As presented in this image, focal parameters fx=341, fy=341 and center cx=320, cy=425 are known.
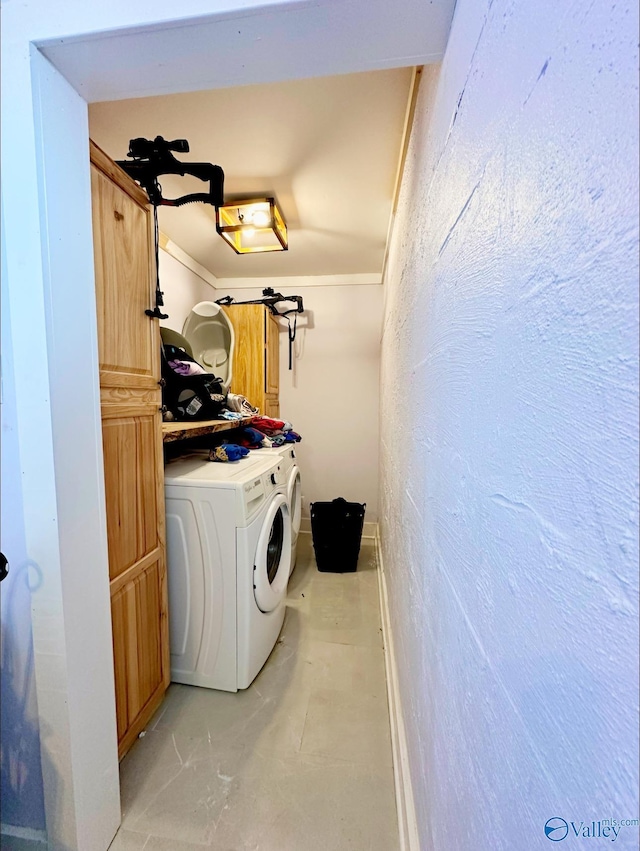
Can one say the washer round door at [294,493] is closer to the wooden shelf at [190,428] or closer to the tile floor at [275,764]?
the wooden shelf at [190,428]

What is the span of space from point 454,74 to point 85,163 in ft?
2.59

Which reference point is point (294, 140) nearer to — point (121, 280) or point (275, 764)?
point (121, 280)

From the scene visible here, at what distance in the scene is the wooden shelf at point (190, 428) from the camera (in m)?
1.27

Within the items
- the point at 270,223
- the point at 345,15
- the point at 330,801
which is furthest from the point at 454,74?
the point at 330,801

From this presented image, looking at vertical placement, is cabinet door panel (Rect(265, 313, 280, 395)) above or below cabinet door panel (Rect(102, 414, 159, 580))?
above

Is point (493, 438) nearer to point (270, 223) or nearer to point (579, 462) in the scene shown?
point (579, 462)

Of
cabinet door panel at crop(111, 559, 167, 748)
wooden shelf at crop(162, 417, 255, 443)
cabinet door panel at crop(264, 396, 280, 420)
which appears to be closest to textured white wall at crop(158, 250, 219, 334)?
cabinet door panel at crop(264, 396, 280, 420)

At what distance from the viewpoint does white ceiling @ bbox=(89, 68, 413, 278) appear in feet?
3.69

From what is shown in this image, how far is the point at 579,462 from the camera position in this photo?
0.78 feet

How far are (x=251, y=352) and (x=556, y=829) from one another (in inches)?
99.4

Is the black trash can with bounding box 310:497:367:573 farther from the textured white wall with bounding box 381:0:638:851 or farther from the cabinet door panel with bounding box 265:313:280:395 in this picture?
the textured white wall with bounding box 381:0:638:851

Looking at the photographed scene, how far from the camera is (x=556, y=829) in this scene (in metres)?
0.26

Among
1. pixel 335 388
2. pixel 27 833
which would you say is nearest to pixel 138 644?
pixel 27 833

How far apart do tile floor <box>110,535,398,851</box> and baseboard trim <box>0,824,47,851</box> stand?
0.17 meters
